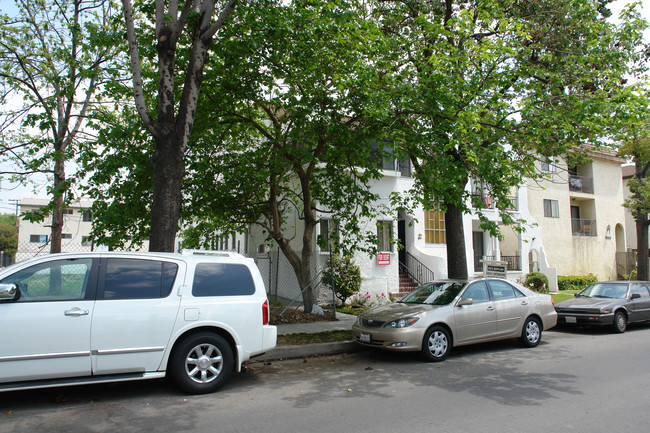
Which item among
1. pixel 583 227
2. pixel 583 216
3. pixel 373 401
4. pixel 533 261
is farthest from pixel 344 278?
pixel 583 216

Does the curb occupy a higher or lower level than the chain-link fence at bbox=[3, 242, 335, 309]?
lower

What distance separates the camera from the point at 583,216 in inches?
1145

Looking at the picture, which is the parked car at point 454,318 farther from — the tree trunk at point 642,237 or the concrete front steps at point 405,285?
the tree trunk at point 642,237

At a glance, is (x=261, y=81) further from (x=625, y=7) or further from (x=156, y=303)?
(x=625, y=7)

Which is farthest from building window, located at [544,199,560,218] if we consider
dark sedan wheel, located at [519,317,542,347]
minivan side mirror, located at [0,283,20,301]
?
minivan side mirror, located at [0,283,20,301]

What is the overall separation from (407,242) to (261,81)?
442 inches

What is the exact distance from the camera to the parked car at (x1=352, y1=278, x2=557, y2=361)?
26.5 ft

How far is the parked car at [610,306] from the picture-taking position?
11.5 metres

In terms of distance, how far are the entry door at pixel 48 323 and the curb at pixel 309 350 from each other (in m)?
3.24

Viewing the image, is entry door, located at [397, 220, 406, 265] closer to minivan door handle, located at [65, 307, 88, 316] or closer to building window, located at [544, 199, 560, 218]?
building window, located at [544, 199, 560, 218]

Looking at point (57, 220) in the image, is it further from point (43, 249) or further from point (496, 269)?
point (496, 269)

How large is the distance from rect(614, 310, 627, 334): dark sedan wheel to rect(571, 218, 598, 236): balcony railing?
1779cm

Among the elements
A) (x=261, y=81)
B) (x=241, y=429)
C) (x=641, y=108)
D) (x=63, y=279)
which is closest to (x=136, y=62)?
(x=261, y=81)

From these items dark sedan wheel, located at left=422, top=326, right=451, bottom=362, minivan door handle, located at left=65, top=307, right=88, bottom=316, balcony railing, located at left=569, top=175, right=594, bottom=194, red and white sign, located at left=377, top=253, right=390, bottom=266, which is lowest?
dark sedan wheel, located at left=422, top=326, right=451, bottom=362
